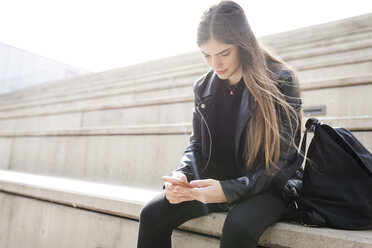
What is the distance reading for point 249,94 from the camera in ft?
4.49

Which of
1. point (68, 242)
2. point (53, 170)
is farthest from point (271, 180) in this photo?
point (53, 170)

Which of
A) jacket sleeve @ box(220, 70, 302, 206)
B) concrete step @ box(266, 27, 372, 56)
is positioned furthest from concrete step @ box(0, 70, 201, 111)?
jacket sleeve @ box(220, 70, 302, 206)

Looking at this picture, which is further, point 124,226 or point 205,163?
point 124,226

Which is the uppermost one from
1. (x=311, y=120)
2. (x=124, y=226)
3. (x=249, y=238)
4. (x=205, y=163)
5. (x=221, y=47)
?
(x=221, y=47)

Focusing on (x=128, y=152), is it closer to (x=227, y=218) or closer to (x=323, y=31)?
(x=227, y=218)

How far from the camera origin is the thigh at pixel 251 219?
3.38 feet

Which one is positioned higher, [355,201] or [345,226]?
[355,201]

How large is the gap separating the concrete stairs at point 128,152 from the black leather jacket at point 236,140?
0.20 m

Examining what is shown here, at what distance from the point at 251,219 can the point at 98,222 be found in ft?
3.70

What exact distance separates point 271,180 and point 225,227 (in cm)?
30

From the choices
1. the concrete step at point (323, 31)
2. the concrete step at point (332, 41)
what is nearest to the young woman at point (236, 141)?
the concrete step at point (332, 41)

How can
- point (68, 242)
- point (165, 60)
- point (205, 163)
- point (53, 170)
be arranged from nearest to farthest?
point (205, 163), point (68, 242), point (53, 170), point (165, 60)

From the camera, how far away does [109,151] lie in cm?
291

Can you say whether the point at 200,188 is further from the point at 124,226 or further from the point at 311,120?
the point at 124,226
